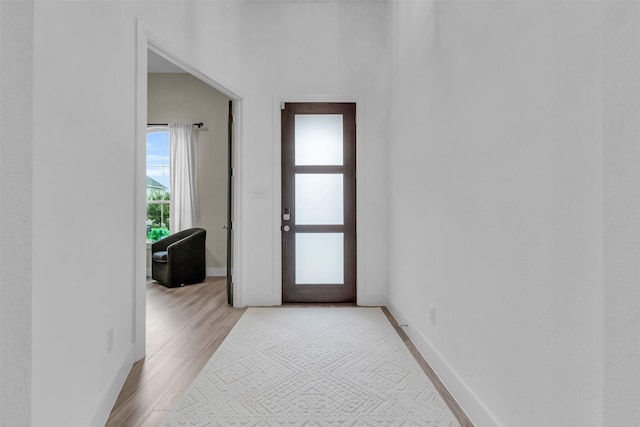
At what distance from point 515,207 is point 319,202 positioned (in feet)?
8.39

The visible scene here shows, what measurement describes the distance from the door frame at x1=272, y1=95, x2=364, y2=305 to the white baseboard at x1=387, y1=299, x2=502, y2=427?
1.02 meters

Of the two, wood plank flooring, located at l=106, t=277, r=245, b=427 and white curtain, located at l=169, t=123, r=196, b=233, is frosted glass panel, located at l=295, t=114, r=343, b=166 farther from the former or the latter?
white curtain, located at l=169, t=123, r=196, b=233

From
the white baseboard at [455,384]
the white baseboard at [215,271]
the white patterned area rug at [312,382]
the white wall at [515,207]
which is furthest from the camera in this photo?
the white baseboard at [215,271]

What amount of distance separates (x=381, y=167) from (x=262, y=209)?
54.2 inches

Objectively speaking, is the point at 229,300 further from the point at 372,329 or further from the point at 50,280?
the point at 50,280

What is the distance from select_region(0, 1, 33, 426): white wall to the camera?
654 millimetres

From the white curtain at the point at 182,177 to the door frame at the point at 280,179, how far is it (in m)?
2.24

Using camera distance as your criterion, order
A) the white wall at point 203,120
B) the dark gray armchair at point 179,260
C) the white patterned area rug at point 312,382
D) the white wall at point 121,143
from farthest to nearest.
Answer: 1. the white wall at point 203,120
2. the dark gray armchair at point 179,260
3. the white patterned area rug at point 312,382
4. the white wall at point 121,143

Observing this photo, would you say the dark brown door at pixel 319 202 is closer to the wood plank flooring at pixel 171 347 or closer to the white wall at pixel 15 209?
the wood plank flooring at pixel 171 347

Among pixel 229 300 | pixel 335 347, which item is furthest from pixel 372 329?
pixel 229 300

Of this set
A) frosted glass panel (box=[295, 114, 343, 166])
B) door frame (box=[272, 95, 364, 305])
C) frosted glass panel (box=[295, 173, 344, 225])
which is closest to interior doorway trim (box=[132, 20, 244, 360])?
door frame (box=[272, 95, 364, 305])

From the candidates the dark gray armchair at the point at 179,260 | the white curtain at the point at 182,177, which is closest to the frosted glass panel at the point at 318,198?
the dark gray armchair at the point at 179,260

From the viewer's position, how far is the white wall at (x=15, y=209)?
0.65 meters

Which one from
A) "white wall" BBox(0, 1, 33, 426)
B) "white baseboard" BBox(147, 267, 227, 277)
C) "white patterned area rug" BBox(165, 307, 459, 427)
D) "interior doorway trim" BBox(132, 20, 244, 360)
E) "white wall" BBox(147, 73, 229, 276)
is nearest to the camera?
"white wall" BBox(0, 1, 33, 426)
